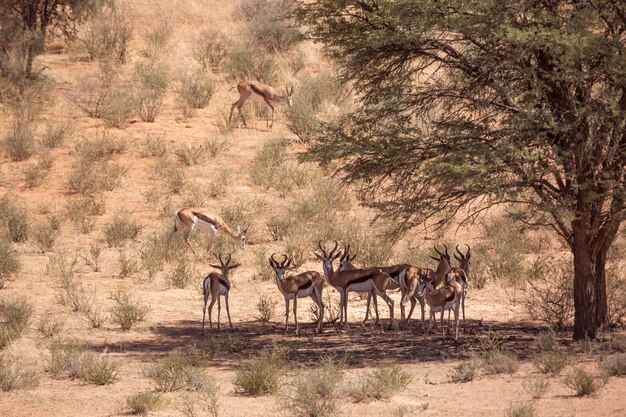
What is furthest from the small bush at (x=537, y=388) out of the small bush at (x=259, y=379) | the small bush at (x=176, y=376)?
the small bush at (x=176, y=376)

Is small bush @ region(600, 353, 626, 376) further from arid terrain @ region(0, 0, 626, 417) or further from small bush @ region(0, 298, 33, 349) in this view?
small bush @ region(0, 298, 33, 349)

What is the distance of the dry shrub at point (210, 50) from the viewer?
31.4 m

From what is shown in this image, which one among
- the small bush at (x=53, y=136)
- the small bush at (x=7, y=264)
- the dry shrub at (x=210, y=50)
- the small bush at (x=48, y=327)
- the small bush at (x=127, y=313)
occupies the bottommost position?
the small bush at (x=48, y=327)

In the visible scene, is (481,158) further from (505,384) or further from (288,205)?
(288,205)

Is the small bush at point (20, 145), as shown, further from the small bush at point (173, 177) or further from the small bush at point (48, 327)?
the small bush at point (48, 327)

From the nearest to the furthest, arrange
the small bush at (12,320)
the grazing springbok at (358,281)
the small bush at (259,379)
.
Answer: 1. the small bush at (259,379)
2. the small bush at (12,320)
3. the grazing springbok at (358,281)

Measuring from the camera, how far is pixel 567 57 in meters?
11.2

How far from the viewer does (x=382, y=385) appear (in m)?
10.5

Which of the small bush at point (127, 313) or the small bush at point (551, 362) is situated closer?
the small bush at point (551, 362)

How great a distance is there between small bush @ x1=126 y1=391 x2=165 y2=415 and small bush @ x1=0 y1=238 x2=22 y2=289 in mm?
6796

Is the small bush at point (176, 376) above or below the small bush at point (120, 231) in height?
below

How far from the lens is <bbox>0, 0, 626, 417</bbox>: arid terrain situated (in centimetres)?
1070

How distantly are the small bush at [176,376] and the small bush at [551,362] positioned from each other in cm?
352

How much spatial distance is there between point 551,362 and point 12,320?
6.61m
